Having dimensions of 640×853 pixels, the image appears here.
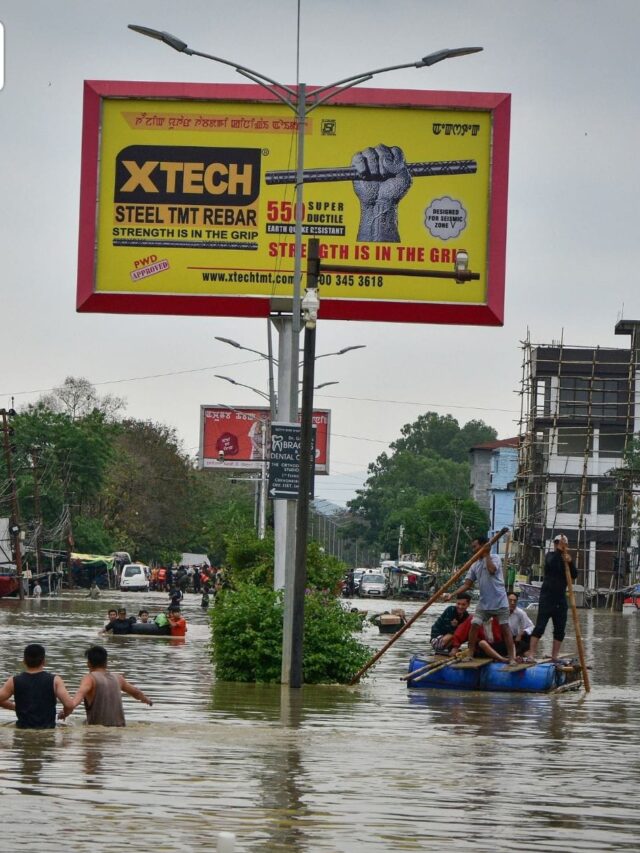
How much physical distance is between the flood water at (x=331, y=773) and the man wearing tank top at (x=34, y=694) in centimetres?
19

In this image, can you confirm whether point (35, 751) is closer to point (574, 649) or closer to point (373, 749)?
point (373, 749)

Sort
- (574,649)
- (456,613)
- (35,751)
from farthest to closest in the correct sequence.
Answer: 1. (574,649)
2. (456,613)
3. (35,751)

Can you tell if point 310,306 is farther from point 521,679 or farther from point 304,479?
point 521,679

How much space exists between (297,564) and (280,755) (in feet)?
29.6

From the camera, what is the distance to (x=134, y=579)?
3814 inches

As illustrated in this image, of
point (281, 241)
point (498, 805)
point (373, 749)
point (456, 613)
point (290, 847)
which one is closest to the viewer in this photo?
point (290, 847)

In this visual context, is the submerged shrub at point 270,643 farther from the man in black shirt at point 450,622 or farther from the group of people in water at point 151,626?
the group of people in water at point 151,626

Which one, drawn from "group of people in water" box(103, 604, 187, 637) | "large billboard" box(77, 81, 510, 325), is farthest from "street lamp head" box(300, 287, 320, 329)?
"group of people in water" box(103, 604, 187, 637)

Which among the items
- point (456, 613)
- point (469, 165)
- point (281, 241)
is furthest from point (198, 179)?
point (456, 613)

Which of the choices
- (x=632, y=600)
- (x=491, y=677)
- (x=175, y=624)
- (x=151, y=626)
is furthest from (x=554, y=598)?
(x=632, y=600)

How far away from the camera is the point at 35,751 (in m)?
14.2

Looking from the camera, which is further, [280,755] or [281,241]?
[281,241]

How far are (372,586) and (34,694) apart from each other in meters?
84.2

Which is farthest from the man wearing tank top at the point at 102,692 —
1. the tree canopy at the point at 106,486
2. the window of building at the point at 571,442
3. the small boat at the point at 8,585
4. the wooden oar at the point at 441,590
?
the window of building at the point at 571,442
